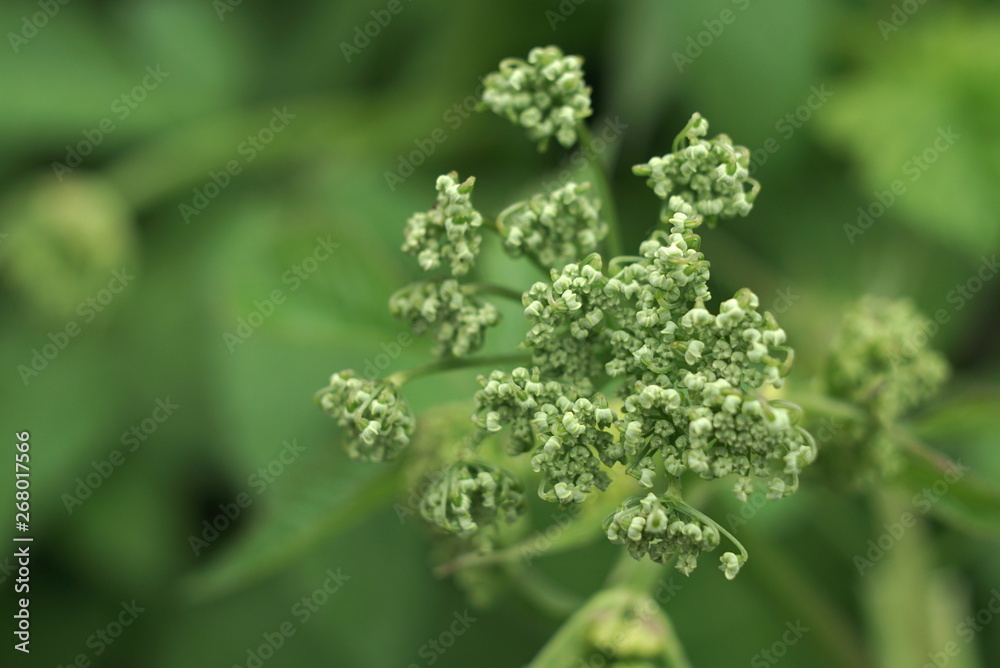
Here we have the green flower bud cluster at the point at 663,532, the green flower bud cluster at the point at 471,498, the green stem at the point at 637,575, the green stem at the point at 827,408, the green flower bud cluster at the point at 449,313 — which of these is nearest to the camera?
the green flower bud cluster at the point at 663,532

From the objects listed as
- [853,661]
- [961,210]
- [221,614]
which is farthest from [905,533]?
[221,614]

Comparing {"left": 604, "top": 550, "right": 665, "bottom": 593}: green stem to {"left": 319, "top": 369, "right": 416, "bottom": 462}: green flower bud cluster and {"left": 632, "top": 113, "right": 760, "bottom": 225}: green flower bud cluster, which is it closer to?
{"left": 319, "top": 369, "right": 416, "bottom": 462}: green flower bud cluster

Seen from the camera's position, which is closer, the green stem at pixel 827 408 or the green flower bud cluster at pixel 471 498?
the green flower bud cluster at pixel 471 498

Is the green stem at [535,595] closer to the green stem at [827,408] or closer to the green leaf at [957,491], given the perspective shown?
the green stem at [827,408]

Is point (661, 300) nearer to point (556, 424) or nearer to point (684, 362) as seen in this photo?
point (684, 362)

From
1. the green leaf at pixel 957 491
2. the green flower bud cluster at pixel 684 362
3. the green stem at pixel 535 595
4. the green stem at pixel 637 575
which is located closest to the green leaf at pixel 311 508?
the green stem at pixel 535 595

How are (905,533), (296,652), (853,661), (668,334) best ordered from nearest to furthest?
(668,334), (853,661), (905,533), (296,652)

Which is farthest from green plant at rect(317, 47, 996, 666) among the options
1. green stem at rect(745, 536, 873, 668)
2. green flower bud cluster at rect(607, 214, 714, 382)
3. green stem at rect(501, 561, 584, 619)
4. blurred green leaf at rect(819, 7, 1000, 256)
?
blurred green leaf at rect(819, 7, 1000, 256)

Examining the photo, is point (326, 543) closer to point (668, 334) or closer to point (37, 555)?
point (37, 555)
